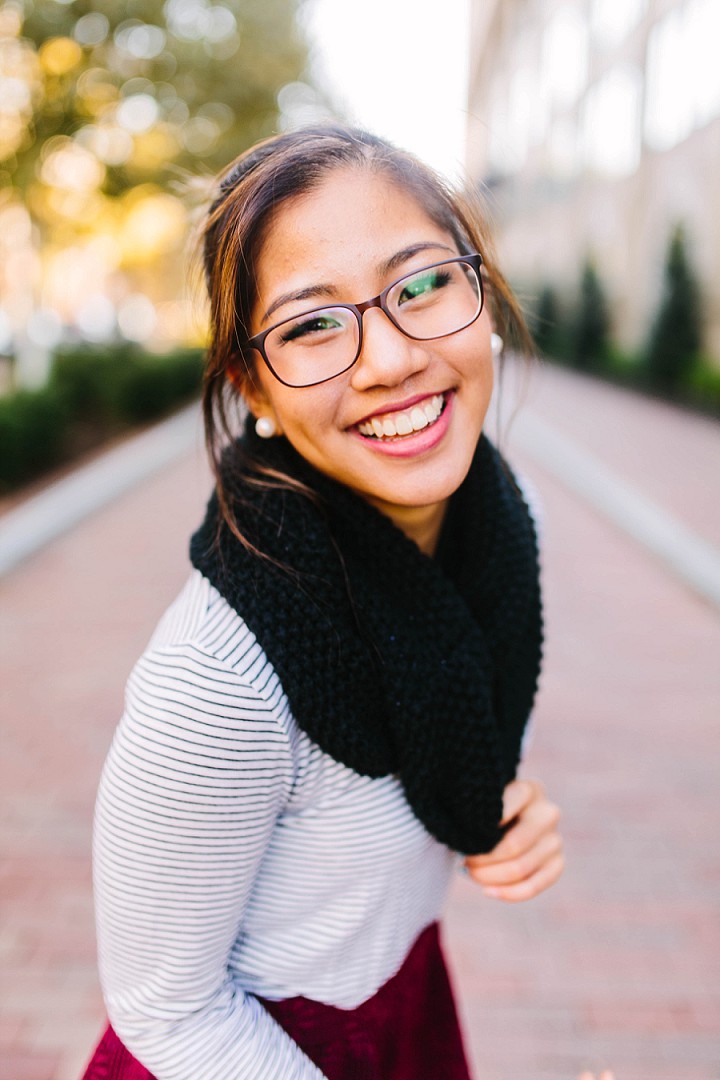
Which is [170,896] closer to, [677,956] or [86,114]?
[677,956]

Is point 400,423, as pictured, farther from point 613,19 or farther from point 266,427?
point 613,19

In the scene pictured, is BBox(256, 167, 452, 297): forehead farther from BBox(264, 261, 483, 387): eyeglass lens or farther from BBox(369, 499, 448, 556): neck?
BBox(369, 499, 448, 556): neck

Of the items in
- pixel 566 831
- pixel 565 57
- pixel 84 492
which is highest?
pixel 565 57

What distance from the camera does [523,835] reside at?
4.78 ft

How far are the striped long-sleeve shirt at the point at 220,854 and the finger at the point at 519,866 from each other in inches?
9.6

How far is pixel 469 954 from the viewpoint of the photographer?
2949 mm

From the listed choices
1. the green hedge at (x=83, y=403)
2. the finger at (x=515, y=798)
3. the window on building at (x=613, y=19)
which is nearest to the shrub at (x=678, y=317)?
the window on building at (x=613, y=19)

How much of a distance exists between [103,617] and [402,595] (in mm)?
4977

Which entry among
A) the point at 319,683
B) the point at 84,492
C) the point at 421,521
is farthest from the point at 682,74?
the point at 319,683

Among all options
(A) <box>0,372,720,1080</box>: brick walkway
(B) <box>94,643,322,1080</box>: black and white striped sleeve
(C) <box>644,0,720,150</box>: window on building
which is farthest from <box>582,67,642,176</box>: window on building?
(B) <box>94,643,322,1080</box>: black and white striped sleeve

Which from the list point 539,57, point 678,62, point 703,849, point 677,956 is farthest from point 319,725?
point 539,57

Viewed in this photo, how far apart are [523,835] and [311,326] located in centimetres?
90

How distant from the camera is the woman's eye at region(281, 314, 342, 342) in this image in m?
1.21

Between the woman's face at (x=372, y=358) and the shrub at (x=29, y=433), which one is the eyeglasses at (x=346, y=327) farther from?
the shrub at (x=29, y=433)
